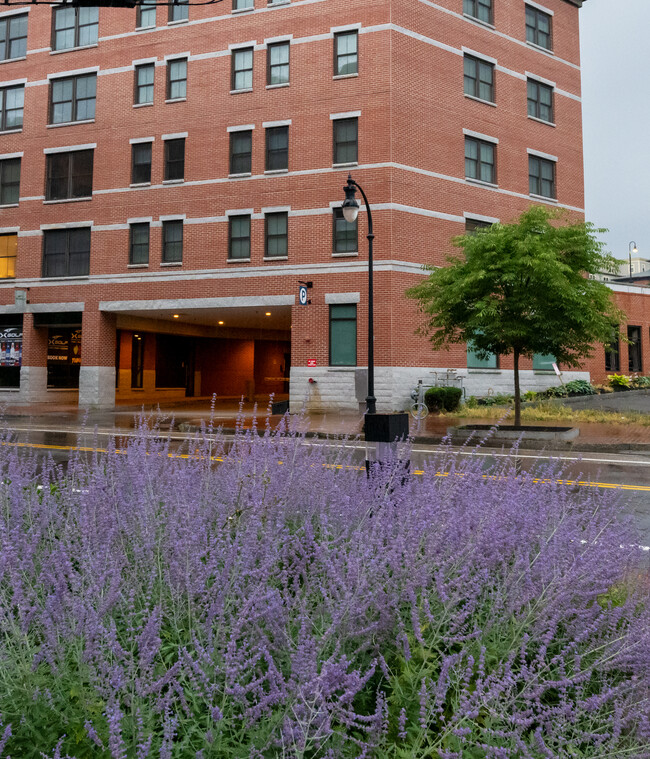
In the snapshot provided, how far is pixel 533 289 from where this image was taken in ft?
49.9

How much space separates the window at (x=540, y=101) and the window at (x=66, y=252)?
2067 cm

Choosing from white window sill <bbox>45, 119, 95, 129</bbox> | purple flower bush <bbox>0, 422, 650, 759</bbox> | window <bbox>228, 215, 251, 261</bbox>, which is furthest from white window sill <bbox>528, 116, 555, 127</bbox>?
purple flower bush <bbox>0, 422, 650, 759</bbox>

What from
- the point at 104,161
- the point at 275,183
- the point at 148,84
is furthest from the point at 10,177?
the point at 275,183

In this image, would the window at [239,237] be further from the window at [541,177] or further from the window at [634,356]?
the window at [634,356]

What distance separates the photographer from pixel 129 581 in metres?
2.66

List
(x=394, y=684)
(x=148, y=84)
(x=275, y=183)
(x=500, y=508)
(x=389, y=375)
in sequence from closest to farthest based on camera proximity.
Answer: (x=394, y=684)
(x=500, y=508)
(x=389, y=375)
(x=275, y=183)
(x=148, y=84)

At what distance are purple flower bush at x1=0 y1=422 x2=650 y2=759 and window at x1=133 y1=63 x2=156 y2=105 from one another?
88.6 ft

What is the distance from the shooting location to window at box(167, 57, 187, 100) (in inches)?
1035

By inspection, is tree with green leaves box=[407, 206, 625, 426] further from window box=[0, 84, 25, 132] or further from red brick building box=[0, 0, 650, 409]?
window box=[0, 84, 25, 132]

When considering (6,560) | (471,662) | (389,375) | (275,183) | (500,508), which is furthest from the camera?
(275,183)

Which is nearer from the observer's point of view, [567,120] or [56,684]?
[56,684]

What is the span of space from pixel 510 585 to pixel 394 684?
0.94m

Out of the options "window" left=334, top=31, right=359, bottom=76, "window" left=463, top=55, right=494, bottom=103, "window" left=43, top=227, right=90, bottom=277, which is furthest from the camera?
"window" left=43, top=227, right=90, bottom=277

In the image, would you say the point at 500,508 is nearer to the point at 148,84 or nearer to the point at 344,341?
the point at 344,341
